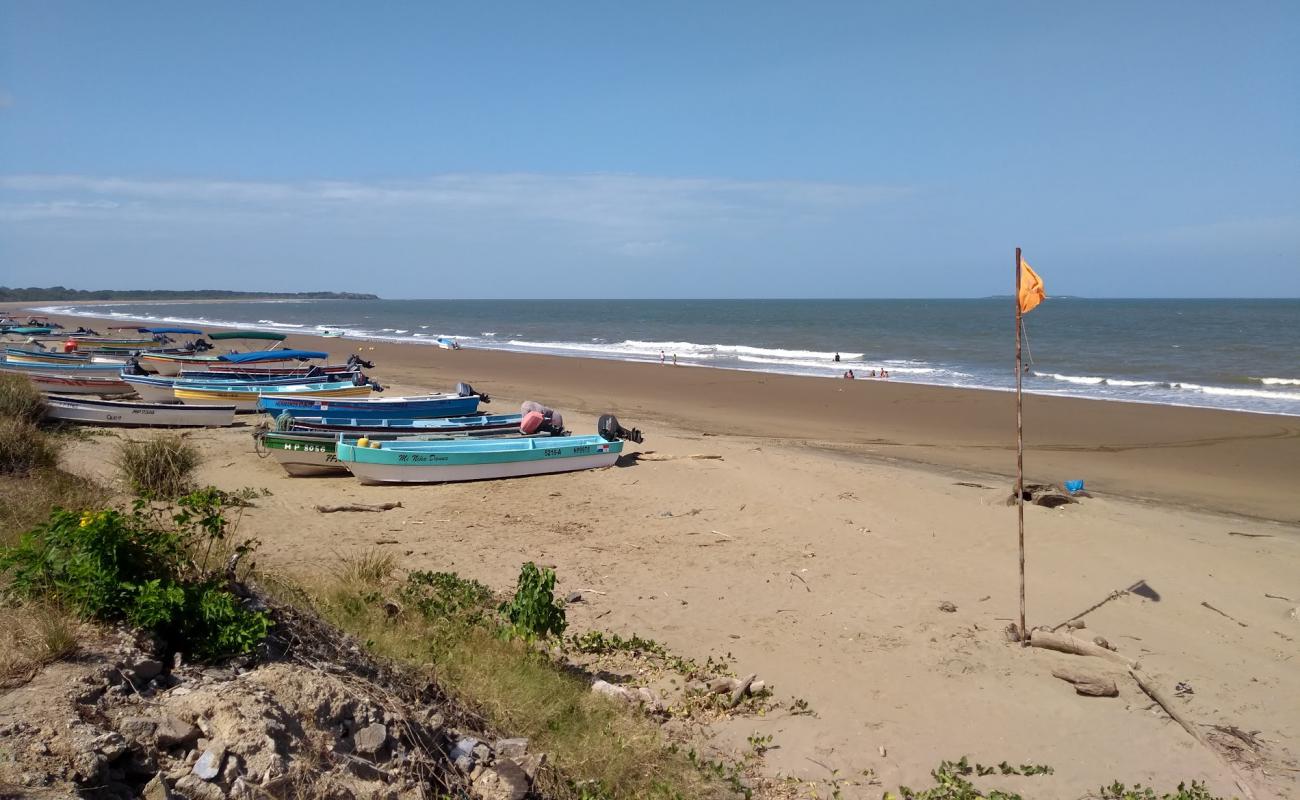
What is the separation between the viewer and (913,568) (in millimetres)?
9133

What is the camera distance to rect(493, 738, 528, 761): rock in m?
4.33

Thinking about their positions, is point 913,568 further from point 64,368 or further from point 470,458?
point 64,368

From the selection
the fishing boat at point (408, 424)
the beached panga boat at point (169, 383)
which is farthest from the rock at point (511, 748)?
the beached panga boat at point (169, 383)

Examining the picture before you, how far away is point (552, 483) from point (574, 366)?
22263mm

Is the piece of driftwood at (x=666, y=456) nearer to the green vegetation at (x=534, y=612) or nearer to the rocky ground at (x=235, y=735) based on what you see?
the green vegetation at (x=534, y=612)

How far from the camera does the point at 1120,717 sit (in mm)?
5906

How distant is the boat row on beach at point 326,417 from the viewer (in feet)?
40.8

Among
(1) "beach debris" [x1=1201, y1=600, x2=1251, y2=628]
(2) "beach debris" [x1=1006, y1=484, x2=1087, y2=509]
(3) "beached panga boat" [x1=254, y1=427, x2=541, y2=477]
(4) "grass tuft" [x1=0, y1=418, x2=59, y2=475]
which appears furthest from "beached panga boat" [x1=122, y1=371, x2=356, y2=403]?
(1) "beach debris" [x1=1201, y1=600, x2=1251, y2=628]

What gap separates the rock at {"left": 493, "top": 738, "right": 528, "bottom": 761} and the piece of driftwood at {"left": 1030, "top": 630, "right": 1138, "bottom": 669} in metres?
4.71

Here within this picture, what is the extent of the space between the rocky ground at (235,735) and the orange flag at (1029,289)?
4.99m

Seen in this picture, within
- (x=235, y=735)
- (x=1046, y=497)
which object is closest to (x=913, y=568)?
(x=1046, y=497)

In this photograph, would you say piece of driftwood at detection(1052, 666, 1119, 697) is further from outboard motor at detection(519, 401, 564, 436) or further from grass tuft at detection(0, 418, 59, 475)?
grass tuft at detection(0, 418, 59, 475)

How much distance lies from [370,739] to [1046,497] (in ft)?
33.6

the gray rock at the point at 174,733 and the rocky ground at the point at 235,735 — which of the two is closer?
the rocky ground at the point at 235,735
